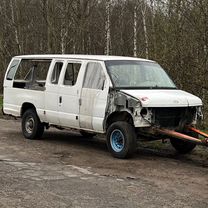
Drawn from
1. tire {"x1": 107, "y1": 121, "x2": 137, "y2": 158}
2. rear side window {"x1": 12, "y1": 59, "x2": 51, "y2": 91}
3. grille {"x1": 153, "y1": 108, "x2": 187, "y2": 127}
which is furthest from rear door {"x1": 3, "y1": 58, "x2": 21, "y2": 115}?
grille {"x1": 153, "y1": 108, "x2": 187, "y2": 127}

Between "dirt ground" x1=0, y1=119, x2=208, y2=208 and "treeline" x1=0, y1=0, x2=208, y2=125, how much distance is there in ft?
11.6

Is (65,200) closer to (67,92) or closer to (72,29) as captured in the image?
(67,92)

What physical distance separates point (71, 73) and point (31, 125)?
6.63 ft

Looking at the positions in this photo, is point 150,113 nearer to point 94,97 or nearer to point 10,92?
point 94,97

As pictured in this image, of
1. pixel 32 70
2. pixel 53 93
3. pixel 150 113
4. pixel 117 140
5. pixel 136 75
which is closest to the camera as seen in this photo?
pixel 150 113

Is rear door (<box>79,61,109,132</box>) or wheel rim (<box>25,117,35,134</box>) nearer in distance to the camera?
rear door (<box>79,61,109,132</box>)

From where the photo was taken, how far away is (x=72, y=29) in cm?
2034

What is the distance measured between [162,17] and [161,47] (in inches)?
43.7

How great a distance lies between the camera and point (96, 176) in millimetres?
7426

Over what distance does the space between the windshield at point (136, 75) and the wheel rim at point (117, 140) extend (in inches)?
36.5

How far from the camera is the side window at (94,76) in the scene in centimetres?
936

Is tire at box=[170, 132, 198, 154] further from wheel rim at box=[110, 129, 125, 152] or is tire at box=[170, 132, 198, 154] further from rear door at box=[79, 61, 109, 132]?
rear door at box=[79, 61, 109, 132]

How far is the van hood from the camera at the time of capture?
847 centimetres

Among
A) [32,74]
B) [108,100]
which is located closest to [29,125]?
[32,74]
